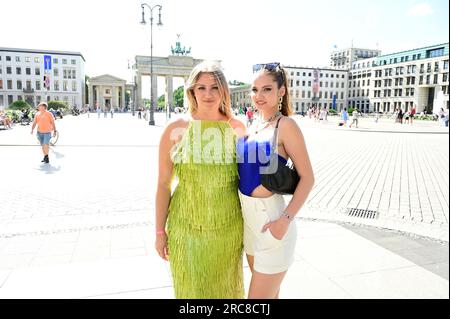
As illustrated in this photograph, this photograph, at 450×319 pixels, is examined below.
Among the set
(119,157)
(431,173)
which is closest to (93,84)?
A: (119,157)

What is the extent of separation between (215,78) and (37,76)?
336 ft

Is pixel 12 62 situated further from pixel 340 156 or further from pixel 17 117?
pixel 340 156

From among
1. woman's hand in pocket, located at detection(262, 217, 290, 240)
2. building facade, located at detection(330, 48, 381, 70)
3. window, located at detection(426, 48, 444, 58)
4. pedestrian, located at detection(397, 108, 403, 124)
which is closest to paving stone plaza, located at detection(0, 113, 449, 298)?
woman's hand in pocket, located at detection(262, 217, 290, 240)

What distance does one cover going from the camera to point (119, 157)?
1221 centimetres

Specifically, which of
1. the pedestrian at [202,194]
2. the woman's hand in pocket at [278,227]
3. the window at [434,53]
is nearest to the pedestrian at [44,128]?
the pedestrian at [202,194]

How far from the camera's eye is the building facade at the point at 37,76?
3366 inches

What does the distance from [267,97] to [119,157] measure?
10.9 m

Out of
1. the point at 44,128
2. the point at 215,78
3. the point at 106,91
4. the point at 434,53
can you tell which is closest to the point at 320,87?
the point at 434,53

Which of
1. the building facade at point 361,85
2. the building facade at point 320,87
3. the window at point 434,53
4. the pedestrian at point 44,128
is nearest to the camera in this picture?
the pedestrian at point 44,128

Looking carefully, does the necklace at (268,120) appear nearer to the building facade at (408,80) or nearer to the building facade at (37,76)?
the building facade at (408,80)

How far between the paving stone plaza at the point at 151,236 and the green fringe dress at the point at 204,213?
1.16 meters

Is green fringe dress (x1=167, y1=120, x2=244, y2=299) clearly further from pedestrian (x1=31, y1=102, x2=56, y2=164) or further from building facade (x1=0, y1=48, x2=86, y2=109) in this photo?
building facade (x1=0, y1=48, x2=86, y2=109)

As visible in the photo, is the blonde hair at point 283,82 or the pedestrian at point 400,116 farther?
the pedestrian at point 400,116
